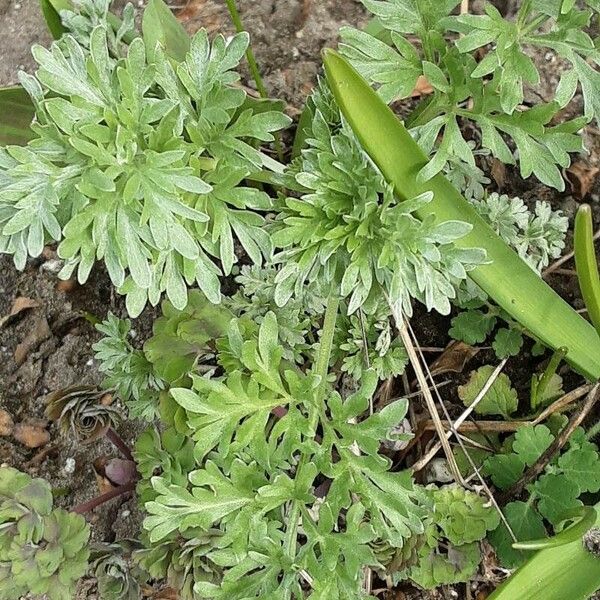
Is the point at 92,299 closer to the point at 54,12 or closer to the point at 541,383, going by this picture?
the point at 54,12

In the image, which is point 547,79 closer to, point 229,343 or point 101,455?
point 229,343

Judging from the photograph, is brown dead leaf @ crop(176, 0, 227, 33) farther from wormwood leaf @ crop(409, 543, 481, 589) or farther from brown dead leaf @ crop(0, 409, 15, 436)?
wormwood leaf @ crop(409, 543, 481, 589)

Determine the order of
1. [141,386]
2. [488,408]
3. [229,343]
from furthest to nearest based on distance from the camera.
Result: [488,408]
[141,386]
[229,343]

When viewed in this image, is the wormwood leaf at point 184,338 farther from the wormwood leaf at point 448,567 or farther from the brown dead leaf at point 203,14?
the brown dead leaf at point 203,14

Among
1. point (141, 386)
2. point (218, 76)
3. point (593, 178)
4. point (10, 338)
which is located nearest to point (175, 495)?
point (141, 386)

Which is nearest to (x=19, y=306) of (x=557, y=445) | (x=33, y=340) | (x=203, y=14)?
(x=33, y=340)

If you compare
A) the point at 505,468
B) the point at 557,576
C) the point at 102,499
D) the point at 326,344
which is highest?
the point at 326,344

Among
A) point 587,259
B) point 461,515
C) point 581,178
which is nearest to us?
point 587,259
